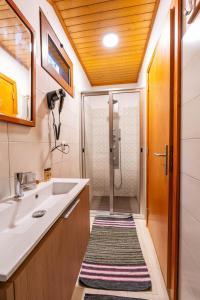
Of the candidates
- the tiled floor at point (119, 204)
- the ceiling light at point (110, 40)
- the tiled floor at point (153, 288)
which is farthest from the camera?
the tiled floor at point (119, 204)

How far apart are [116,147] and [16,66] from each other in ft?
7.16

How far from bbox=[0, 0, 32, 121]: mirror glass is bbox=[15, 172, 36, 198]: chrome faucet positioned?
1.14ft

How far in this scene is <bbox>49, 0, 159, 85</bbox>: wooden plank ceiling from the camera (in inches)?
58.9

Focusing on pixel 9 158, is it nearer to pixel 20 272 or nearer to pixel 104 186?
pixel 20 272

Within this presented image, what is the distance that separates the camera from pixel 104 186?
3.13 m

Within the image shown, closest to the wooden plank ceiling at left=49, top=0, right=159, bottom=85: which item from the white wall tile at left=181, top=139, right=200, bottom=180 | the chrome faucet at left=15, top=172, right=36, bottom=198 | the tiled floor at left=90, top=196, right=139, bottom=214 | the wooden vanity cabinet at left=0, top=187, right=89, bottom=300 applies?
the white wall tile at left=181, top=139, right=200, bottom=180

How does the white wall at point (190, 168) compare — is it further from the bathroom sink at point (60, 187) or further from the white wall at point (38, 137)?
the white wall at point (38, 137)

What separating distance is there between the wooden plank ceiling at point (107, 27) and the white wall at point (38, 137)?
0.45ft

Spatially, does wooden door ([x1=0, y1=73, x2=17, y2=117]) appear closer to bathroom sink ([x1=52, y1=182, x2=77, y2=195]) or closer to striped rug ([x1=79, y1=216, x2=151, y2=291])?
bathroom sink ([x1=52, y1=182, x2=77, y2=195])

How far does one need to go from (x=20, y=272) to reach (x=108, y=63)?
2711 millimetres

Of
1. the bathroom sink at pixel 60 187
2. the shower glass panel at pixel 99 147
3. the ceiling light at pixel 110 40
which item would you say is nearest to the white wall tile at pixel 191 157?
the bathroom sink at pixel 60 187

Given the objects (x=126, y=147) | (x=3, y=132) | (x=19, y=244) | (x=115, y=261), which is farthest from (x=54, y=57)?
(x=115, y=261)

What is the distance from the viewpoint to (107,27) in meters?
1.76

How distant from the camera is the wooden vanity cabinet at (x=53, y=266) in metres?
0.47
